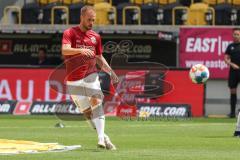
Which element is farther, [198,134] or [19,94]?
[19,94]

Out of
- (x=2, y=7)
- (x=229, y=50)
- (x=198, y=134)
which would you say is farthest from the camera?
(x=2, y=7)

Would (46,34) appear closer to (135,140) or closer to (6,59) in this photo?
(6,59)

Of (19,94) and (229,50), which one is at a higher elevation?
(229,50)

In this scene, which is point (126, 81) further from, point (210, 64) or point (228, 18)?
point (228, 18)

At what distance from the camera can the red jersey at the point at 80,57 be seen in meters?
14.3

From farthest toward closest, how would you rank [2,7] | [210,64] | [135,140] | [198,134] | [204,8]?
[2,7]
[204,8]
[210,64]
[198,134]
[135,140]

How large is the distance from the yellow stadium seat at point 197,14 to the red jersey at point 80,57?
1743cm

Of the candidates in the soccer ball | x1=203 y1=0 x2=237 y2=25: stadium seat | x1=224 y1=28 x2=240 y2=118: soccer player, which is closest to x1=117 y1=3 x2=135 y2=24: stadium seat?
x1=203 y1=0 x2=237 y2=25: stadium seat

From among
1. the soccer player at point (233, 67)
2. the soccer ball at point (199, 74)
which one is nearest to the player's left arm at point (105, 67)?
the soccer ball at point (199, 74)

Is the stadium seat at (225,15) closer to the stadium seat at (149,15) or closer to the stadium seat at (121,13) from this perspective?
the stadium seat at (149,15)

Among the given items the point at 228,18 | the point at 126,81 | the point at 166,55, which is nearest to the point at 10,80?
the point at 126,81

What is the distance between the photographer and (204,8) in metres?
31.6

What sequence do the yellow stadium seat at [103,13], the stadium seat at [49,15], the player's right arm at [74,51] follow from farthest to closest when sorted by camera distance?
the stadium seat at [49,15] < the yellow stadium seat at [103,13] < the player's right arm at [74,51]

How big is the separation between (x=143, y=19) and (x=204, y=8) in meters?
2.34
